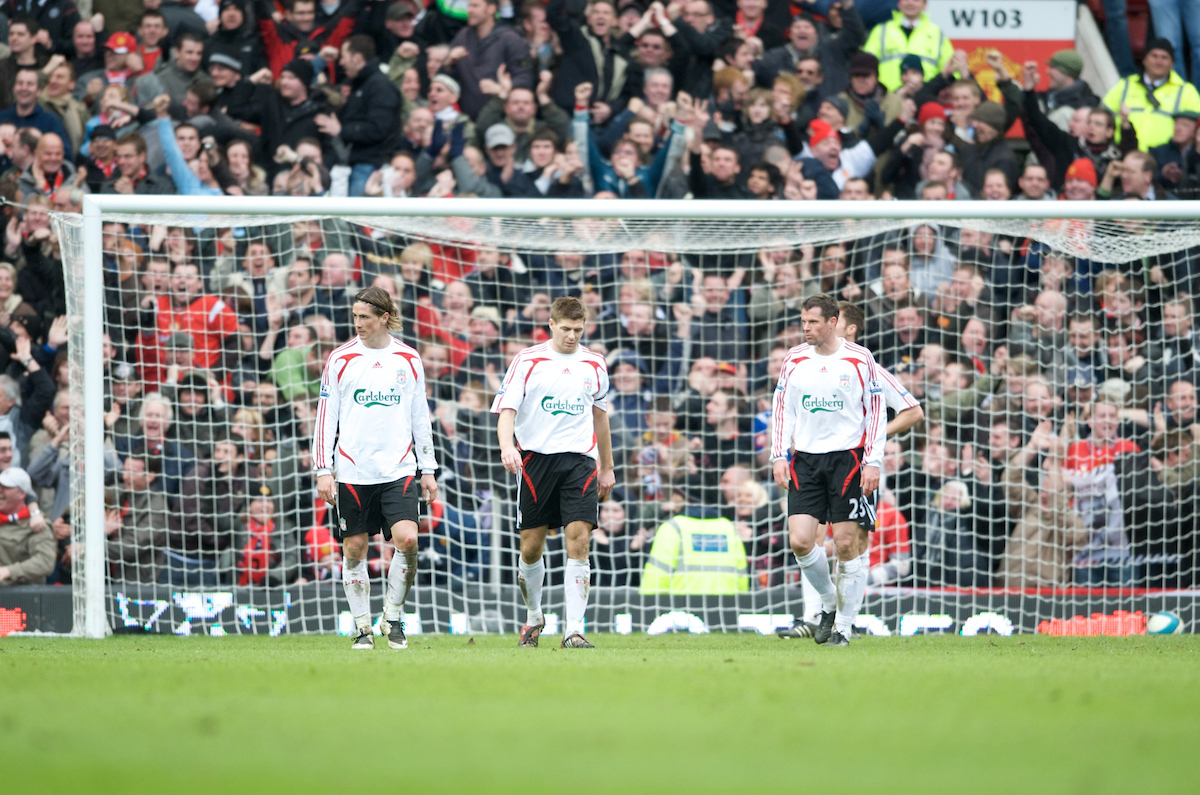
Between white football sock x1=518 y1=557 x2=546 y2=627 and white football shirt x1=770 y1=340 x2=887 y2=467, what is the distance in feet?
5.47

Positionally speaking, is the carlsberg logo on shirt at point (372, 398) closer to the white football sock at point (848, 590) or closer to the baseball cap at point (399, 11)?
the white football sock at point (848, 590)

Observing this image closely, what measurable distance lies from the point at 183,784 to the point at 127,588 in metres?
7.62

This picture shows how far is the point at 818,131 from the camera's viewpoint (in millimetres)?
13648

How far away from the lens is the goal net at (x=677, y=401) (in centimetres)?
1098

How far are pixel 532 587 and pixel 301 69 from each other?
6.79 meters

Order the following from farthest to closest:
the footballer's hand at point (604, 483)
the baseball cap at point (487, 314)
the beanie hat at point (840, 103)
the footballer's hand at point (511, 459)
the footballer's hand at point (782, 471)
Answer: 1. the beanie hat at point (840, 103)
2. the baseball cap at point (487, 314)
3. the footballer's hand at point (782, 471)
4. the footballer's hand at point (604, 483)
5. the footballer's hand at point (511, 459)

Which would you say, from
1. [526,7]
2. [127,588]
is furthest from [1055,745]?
[526,7]

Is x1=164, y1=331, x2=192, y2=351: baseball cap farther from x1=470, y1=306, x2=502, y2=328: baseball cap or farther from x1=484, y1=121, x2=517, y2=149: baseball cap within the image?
x1=484, y1=121, x2=517, y2=149: baseball cap

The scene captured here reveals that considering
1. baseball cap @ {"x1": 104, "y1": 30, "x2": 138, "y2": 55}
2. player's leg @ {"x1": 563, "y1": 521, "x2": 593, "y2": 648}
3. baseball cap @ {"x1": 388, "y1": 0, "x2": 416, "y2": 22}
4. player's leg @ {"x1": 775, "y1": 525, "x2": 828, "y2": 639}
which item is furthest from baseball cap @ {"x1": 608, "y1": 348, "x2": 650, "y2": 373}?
baseball cap @ {"x1": 104, "y1": 30, "x2": 138, "y2": 55}

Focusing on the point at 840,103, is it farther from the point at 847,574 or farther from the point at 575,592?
the point at 575,592

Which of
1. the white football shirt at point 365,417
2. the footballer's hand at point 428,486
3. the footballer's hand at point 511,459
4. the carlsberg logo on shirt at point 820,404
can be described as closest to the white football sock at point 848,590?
the carlsberg logo on shirt at point 820,404

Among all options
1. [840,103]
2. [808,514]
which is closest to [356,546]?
[808,514]

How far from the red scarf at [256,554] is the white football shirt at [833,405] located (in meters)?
4.29

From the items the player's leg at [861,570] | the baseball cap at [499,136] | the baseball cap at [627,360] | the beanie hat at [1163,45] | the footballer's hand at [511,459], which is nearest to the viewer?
the footballer's hand at [511,459]
